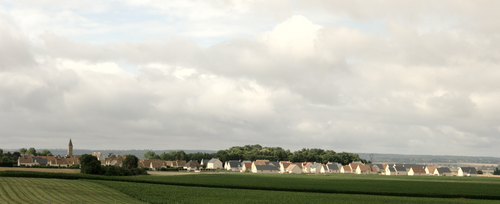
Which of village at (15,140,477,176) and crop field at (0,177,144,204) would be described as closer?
crop field at (0,177,144,204)

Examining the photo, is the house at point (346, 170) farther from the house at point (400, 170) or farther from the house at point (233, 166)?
the house at point (233, 166)

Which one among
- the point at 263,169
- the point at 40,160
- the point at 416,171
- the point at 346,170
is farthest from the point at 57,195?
the point at 416,171

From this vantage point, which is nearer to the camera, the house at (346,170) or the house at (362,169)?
the house at (362,169)

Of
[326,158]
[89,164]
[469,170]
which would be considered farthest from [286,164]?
[89,164]

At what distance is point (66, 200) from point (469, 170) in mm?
175732

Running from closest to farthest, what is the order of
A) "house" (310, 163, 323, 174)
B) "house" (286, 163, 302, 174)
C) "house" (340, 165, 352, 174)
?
"house" (286, 163, 302, 174) → "house" (340, 165, 352, 174) → "house" (310, 163, 323, 174)

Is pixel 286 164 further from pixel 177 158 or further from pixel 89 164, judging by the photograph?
pixel 89 164

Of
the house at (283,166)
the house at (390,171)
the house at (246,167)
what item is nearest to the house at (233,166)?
the house at (246,167)

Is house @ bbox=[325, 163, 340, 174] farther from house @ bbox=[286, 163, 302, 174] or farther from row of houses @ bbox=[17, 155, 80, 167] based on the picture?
row of houses @ bbox=[17, 155, 80, 167]

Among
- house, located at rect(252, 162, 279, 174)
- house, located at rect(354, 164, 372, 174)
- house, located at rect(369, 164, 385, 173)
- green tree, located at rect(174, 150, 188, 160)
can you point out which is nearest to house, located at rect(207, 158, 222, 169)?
green tree, located at rect(174, 150, 188, 160)

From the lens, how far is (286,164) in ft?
577

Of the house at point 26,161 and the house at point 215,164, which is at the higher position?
the house at point 26,161

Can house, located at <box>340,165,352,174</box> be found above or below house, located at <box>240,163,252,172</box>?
below

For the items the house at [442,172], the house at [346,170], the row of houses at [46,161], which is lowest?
the house at [442,172]
